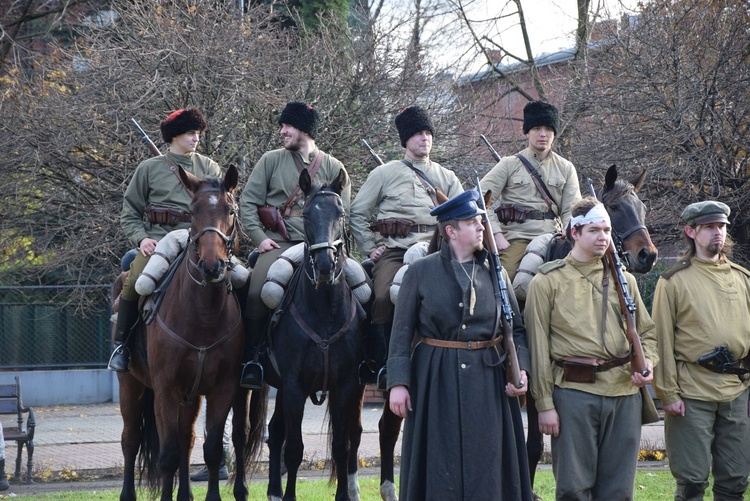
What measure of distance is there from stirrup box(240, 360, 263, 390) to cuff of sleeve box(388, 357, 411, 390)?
81.7 inches

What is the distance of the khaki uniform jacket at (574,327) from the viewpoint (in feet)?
19.5

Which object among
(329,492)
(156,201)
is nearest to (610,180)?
(156,201)

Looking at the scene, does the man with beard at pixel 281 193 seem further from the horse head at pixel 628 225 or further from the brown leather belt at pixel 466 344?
the brown leather belt at pixel 466 344

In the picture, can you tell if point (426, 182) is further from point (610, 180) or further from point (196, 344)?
point (196, 344)

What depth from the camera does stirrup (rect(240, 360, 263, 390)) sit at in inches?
305

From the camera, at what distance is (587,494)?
5.95 m

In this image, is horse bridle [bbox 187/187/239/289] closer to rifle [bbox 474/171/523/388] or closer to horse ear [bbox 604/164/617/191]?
rifle [bbox 474/171/523/388]

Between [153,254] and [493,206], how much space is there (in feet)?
9.49

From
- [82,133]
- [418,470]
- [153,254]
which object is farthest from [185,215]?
[82,133]

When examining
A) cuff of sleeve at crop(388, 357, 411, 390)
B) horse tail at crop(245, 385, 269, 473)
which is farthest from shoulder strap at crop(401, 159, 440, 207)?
cuff of sleeve at crop(388, 357, 411, 390)

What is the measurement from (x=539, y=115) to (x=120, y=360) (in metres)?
4.12

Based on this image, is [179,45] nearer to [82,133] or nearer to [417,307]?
[82,133]

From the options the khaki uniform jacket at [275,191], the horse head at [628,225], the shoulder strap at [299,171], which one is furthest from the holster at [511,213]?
the shoulder strap at [299,171]

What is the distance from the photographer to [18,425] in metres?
10.8
